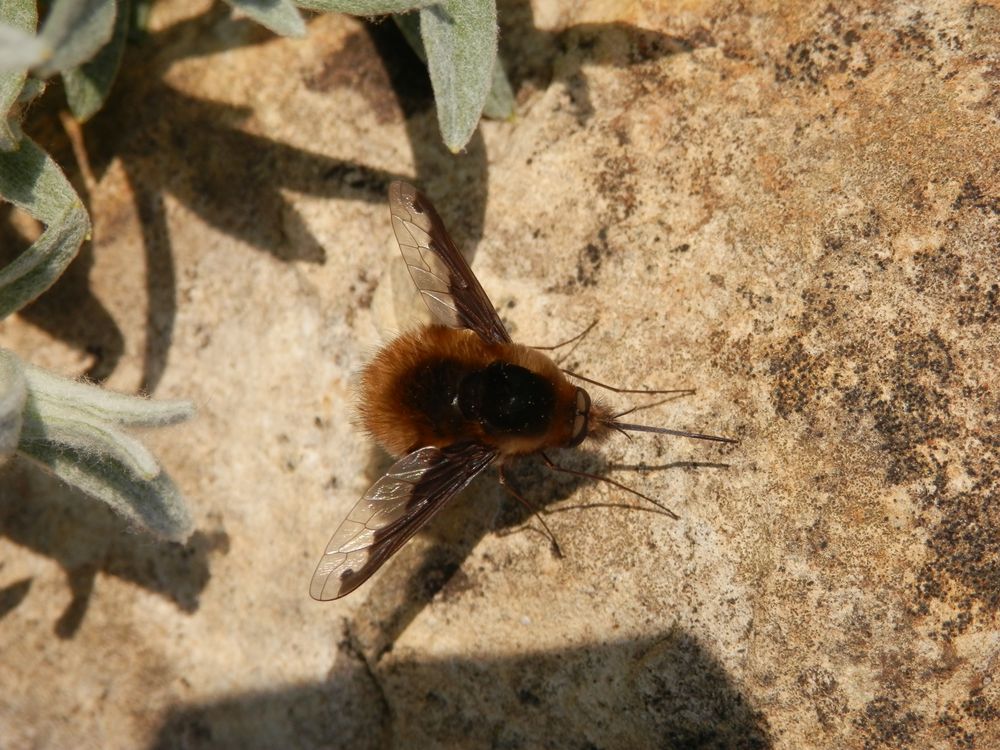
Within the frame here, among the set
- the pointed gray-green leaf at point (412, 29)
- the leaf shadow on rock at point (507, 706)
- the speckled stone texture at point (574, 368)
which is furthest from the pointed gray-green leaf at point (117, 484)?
the pointed gray-green leaf at point (412, 29)

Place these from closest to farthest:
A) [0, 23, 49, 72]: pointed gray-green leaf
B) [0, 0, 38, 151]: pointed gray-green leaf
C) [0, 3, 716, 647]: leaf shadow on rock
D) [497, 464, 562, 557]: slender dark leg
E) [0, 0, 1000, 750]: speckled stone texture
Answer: [0, 23, 49, 72]: pointed gray-green leaf < [0, 0, 1000, 750]: speckled stone texture < [0, 0, 38, 151]: pointed gray-green leaf < [497, 464, 562, 557]: slender dark leg < [0, 3, 716, 647]: leaf shadow on rock

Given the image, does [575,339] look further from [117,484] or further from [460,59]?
[117,484]

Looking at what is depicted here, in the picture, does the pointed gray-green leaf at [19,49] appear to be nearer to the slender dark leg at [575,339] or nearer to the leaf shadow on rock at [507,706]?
the slender dark leg at [575,339]

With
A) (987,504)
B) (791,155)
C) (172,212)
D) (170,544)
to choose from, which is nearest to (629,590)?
(987,504)

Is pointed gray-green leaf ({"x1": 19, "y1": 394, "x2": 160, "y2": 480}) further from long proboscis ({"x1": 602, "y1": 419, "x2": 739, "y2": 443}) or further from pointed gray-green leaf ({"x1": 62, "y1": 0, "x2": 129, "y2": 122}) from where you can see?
long proboscis ({"x1": 602, "y1": 419, "x2": 739, "y2": 443})

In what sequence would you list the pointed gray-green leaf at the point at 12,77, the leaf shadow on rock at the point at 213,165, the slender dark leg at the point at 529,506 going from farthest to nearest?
1. the leaf shadow on rock at the point at 213,165
2. the slender dark leg at the point at 529,506
3. the pointed gray-green leaf at the point at 12,77

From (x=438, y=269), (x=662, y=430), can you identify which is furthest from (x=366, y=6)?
(x=662, y=430)

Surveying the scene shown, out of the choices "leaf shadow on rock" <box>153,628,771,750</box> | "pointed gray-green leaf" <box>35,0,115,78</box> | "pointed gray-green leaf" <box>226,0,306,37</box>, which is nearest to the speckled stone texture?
"leaf shadow on rock" <box>153,628,771,750</box>
